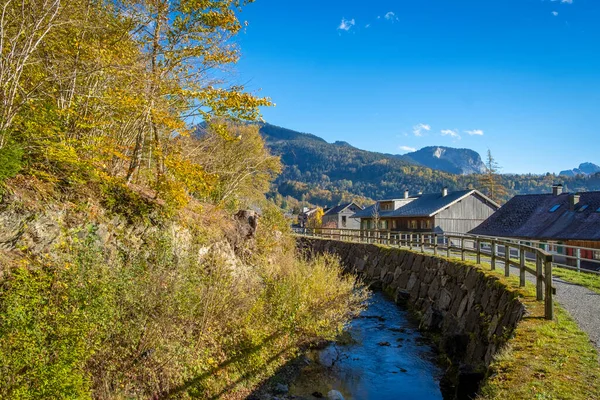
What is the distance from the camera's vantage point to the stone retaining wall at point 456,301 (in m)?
8.30

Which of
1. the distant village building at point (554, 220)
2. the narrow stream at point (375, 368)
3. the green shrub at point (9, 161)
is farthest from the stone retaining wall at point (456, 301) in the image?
the distant village building at point (554, 220)

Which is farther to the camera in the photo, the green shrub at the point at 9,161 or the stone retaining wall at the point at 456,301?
the stone retaining wall at the point at 456,301

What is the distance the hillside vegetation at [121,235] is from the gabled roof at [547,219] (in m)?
21.2

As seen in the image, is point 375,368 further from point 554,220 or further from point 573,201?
point 573,201

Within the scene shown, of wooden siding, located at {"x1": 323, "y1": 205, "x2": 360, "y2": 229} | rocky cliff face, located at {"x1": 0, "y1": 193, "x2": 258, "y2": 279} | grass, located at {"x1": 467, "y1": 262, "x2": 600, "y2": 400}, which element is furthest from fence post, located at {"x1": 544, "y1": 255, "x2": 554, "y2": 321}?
wooden siding, located at {"x1": 323, "y1": 205, "x2": 360, "y2": 229}

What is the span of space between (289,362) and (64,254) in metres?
6.08

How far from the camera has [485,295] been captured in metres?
10.7

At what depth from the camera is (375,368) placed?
1073 cm

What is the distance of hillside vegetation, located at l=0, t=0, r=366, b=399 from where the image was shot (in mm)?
7035

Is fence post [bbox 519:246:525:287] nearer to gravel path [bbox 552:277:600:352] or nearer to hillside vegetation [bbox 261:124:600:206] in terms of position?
gravel path [bbox 552:277:600:352]

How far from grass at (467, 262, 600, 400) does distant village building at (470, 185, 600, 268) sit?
1879 cm

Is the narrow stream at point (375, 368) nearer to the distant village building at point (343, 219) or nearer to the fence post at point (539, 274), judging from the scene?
the fence post at point (539, 274)

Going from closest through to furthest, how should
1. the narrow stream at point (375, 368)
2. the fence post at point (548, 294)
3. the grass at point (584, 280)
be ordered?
the fence post at point (548, 294) < the narrow stream at point (375, 368) < the grass at point (584, 280)

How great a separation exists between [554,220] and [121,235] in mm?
30411
